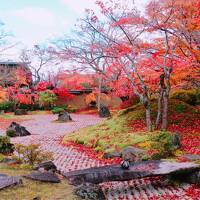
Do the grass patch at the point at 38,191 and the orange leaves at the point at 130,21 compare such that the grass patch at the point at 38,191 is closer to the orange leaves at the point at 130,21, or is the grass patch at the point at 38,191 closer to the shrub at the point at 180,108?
the orange leaves at the point at 130,21

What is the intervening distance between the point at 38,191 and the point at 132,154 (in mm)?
5970

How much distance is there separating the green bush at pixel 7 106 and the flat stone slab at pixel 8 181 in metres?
36.7

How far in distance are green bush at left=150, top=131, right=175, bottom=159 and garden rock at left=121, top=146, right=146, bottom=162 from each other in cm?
48

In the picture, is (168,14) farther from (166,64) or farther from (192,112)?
(192,112)

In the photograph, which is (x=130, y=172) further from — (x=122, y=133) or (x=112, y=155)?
(x=122, y=133)

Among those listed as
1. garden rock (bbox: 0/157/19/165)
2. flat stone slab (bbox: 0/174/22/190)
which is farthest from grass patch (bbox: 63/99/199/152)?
flat stone slab (bbox: 0/174/22/190)

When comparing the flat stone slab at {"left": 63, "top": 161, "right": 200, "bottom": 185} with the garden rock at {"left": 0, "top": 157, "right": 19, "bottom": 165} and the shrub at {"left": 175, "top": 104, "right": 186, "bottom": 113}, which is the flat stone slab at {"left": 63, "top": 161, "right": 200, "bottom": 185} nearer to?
the garden rock at {"left": 0, "top": 157, "right": 19, "bottom": 165}

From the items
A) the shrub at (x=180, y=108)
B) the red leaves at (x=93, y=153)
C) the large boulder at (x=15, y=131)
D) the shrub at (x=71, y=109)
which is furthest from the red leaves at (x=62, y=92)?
the red leaves at (x=93, y=153)

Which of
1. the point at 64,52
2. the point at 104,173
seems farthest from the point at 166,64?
the point at 104,173

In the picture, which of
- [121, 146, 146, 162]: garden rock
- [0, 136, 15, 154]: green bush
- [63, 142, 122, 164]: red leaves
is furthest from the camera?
[0, 136, 15, 154]: green bush

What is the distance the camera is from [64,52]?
64.9 ft

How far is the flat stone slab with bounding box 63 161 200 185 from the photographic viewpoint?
906 centimetres

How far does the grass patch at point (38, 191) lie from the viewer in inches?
270

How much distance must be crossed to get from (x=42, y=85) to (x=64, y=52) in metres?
25.9
